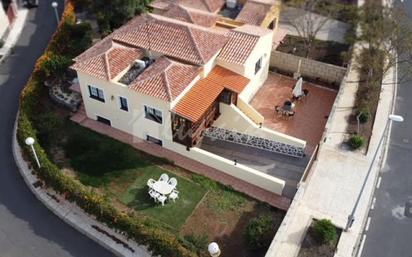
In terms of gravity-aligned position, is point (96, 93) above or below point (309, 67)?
above

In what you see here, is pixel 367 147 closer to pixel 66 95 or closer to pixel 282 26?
pixel 282 26

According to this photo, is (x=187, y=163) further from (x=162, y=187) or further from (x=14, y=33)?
(x=14, y=33)

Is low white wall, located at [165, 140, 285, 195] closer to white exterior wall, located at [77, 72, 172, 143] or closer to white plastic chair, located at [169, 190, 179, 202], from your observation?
white exterior wall, located at [77, 72, 172, 143]

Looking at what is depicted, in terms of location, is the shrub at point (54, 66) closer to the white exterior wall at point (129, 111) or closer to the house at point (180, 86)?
the house at point (180, 86)

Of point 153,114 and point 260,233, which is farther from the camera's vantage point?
point 153,114

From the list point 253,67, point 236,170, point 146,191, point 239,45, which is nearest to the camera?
point 146,191

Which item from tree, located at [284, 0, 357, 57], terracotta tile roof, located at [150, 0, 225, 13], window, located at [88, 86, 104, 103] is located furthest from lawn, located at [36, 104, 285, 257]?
tree, located at [284, 0, 357, 57]

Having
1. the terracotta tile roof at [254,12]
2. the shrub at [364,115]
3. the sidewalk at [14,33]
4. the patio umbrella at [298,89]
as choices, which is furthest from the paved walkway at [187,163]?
the terracotta tile roof at [254,12]

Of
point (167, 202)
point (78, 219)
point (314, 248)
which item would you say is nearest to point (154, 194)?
point (167, 202)
